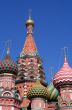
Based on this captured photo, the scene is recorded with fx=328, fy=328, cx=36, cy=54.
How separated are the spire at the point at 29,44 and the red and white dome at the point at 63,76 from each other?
8.16 m

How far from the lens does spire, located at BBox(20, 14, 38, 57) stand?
43562 millimetres

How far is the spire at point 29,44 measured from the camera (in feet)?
143

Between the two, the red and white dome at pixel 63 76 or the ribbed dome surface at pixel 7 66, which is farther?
the ribbed dome surface at pixel 7 66

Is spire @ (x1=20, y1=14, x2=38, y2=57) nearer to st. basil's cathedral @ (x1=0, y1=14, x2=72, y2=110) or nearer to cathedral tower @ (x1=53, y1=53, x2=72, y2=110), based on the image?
st. basil's cathedral @ (x1=0, y1=14, x2=72, y2=110)

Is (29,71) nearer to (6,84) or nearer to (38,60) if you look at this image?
(38,60)

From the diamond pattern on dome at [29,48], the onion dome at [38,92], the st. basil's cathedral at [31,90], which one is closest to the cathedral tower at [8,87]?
the st. basil's cathedral at [31,90]

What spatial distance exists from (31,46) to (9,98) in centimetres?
1151

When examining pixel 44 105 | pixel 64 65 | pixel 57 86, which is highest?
pixel 64 65

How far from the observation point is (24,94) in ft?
131

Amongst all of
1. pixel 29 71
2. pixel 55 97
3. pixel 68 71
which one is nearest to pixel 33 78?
pixel 29 71

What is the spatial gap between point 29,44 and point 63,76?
10882mm

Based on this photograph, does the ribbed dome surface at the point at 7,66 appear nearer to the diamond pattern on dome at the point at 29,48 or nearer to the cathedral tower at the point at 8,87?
the cathedral tower at the point at 8,87

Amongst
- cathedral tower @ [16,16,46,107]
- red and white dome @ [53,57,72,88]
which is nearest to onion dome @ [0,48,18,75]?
cathedral tower @ [16,16,46,107]

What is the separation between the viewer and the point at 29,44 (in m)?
44.8
